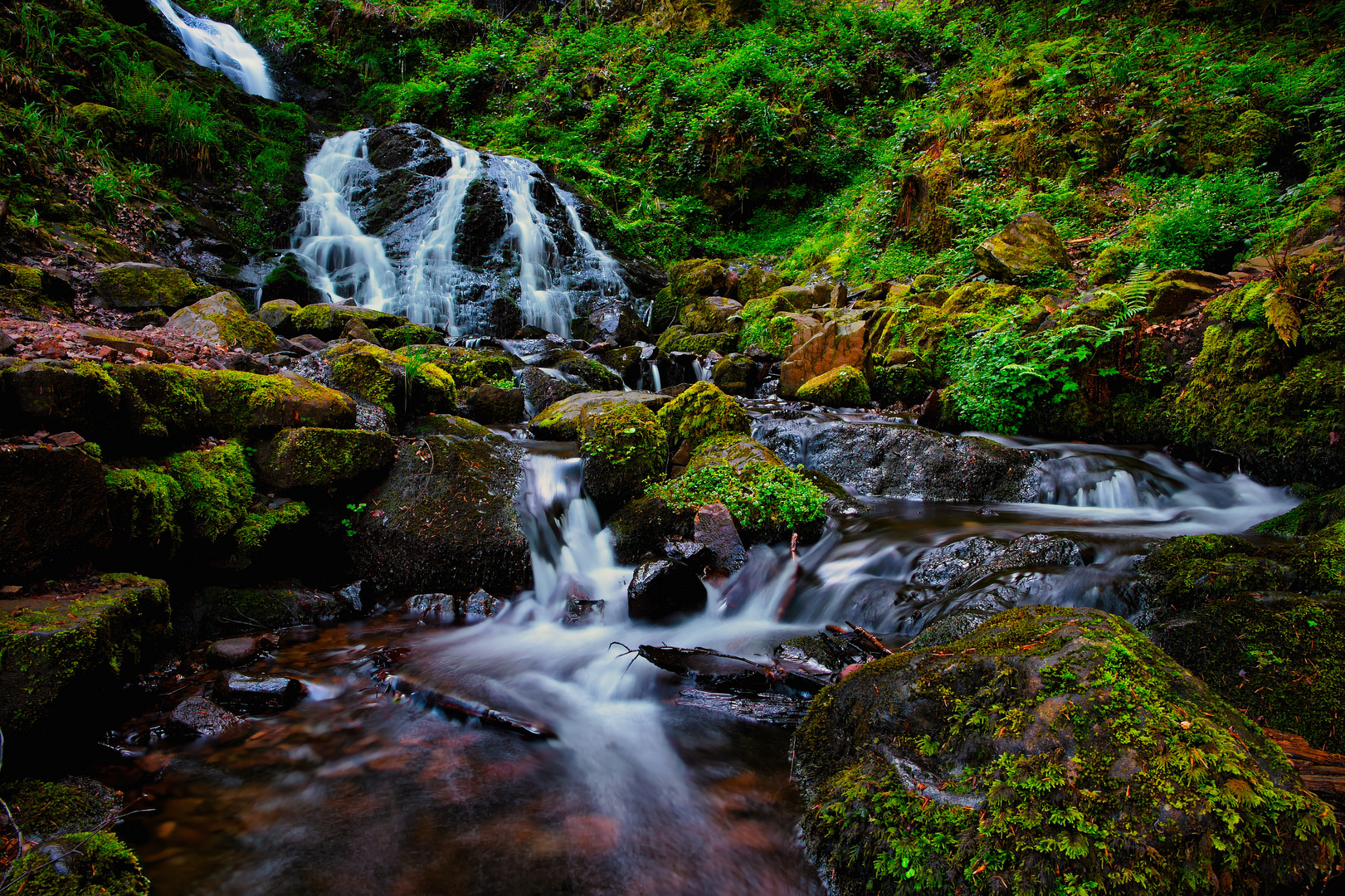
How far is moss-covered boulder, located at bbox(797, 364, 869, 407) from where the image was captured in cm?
940

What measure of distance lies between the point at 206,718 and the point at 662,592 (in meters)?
3.09

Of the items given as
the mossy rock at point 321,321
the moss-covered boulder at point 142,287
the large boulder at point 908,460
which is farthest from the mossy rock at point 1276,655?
the moss-covered boulder at point 142,287

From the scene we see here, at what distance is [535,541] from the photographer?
5.77 meters

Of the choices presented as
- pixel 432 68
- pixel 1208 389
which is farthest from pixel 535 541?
pixel 432 68

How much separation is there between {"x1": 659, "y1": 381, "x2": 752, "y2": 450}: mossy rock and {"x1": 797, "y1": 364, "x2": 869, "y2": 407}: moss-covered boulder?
2484 mm

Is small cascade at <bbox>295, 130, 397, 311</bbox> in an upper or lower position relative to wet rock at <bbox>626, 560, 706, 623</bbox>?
upper

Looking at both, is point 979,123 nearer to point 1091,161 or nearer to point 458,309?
point 1091,161

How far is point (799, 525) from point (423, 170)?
15888 millimetres

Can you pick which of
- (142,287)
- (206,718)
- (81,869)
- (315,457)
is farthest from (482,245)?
(81,869)

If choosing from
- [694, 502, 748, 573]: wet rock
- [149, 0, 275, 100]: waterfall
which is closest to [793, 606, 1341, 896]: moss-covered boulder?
[694, 502, 748, 573]: wet rock

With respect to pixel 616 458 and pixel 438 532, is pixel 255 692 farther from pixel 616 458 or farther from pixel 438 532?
pixel 616 458

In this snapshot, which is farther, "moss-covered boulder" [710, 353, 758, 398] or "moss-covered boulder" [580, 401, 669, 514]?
"moss-covered boulder" [710, 353, 758, 398]

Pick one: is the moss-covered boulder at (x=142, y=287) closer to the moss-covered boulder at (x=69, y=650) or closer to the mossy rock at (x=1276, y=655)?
the moss-covered boulder at (x=69, y=650)

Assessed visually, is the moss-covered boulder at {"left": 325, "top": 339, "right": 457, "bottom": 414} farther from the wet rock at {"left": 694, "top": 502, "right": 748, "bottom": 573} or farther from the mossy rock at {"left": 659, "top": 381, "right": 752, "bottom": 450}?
the wet rock at {"left": 694, "top": 502, "right": 748, "bottom": 573}
